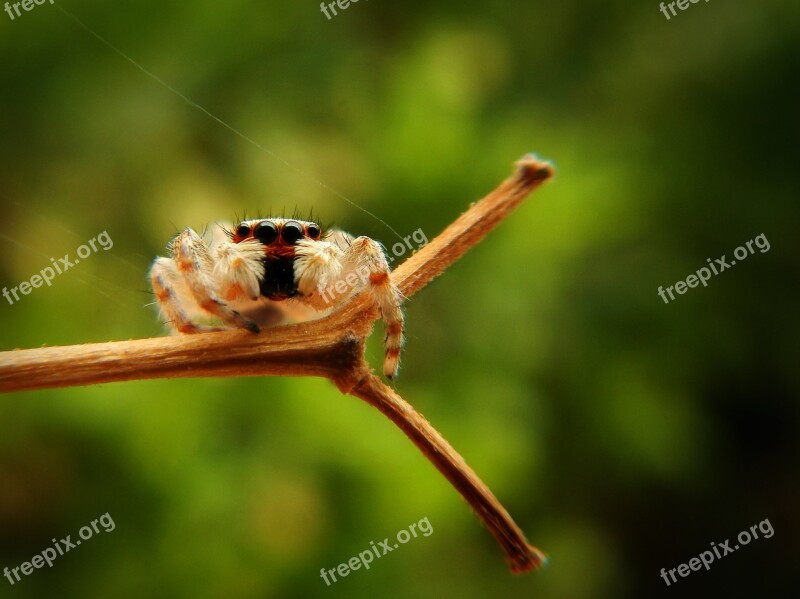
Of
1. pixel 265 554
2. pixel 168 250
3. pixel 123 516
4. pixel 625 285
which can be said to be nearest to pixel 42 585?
pixel 123 516

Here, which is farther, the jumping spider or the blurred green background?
the blurred green background

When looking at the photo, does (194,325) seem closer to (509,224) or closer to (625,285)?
(509,224)

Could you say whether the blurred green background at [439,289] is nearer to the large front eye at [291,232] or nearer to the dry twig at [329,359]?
the large front eye at [291,232]

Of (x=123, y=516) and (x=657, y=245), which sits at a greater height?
(x=123, y=516)

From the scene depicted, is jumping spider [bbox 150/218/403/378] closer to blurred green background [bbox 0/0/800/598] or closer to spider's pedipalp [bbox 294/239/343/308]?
spider's pedipalp [bbox 294/239/343/308]

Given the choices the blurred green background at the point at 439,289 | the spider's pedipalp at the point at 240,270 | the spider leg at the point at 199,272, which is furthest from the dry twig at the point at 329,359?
the blurred green background at the point at 439,289

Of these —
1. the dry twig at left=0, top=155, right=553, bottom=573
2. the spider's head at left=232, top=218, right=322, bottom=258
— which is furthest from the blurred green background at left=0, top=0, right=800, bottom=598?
the dry twig at left=0, top=155, right=553, bottom=573
